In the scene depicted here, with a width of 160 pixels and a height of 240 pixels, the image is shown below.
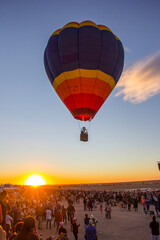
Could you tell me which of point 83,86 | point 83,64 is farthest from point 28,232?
point 83,64

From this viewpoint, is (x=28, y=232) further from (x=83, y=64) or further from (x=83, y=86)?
(x=83, y=64)

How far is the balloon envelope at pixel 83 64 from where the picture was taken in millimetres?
15086

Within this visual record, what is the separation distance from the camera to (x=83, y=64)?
15.0 meters

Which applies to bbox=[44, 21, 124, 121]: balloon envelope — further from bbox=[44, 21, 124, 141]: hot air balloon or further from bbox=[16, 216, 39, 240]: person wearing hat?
bbox=[16, 216, 39, 240]: person wearing hat

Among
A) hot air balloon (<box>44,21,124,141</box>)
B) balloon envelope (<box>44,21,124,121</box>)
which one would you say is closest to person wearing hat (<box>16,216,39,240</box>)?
hot air balloon (<box>44,21,124,141</box>)

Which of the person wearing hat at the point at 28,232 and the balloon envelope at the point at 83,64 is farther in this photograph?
the balloon envelope at the point at 83,64

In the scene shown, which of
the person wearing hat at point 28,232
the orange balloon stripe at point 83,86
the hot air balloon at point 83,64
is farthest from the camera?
the orange balloon stripe at point 83,86

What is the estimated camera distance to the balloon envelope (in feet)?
49.5

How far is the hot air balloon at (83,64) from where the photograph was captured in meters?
15.1

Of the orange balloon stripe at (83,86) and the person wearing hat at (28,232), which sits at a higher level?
the orange balloon stripe at (83,86)

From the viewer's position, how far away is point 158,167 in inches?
782

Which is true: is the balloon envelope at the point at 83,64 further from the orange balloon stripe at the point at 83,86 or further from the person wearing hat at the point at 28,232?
the person wearing hat at the point at 28,232

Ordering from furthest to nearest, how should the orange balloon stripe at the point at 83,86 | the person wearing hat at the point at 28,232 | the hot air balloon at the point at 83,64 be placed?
1. the orange balloon stripe at the point at 83,86
2. the hot air balloon at the point at 83,64
3. the person wearing hat at the point at 28,232

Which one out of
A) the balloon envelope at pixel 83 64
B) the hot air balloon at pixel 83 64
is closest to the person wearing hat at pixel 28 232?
the hot air balloon at pixel 83 64
